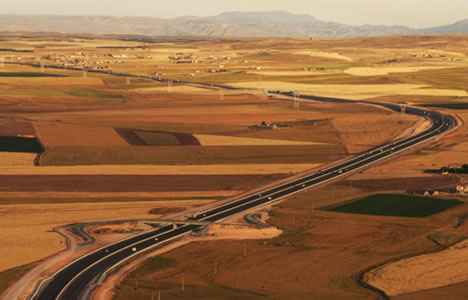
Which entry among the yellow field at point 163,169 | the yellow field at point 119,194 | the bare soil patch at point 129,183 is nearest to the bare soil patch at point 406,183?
the yellow field at point 163,169

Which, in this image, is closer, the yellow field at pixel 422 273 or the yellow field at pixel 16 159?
the yellow field at pixel 422 273

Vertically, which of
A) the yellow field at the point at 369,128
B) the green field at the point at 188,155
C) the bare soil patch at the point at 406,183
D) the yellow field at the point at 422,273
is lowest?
the yellow field at the point at 422,273

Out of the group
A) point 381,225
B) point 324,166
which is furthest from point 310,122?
point 381,225

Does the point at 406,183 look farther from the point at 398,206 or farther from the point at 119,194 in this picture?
the point at 119,194

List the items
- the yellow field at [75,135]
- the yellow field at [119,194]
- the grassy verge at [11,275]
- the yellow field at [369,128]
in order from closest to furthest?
the grassy verge at [11,275] → the yellow field at [119,194] → the yellow field at [75,135] → the yellow field at [369,128]

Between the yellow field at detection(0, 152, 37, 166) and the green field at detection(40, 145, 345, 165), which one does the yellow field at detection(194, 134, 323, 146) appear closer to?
the green field at detection(40, 145, 345, 165)

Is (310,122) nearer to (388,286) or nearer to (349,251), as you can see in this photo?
(349,251)

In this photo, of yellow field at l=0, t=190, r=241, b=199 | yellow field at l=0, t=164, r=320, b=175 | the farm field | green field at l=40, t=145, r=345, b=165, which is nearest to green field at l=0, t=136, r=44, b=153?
the farm field

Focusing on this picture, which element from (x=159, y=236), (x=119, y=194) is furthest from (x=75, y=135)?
(x=159, y=236)

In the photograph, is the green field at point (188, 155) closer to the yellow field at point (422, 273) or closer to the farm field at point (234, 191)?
the farm field at point (234, 191)
